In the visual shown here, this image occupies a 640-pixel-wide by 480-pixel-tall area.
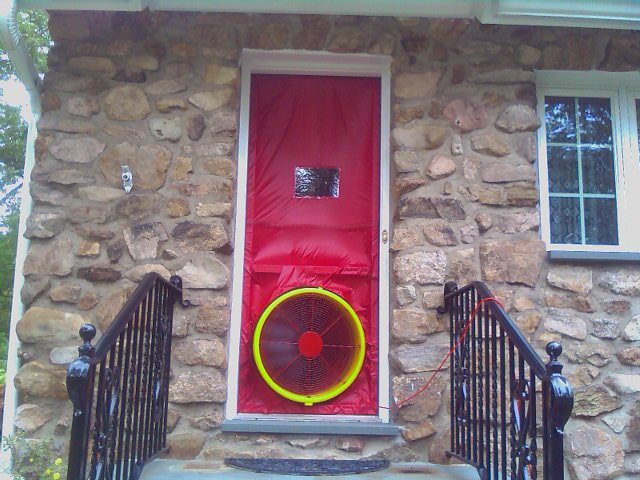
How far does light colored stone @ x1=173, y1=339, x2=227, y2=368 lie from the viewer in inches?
120

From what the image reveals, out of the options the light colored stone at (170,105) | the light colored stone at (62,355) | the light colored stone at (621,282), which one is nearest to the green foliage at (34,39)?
the light colored stone at (170,105)

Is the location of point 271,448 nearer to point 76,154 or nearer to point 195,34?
point 76,154

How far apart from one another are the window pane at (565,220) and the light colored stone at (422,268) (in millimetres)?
686

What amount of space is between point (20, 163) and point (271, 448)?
905 centimetres

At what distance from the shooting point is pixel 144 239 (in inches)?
124

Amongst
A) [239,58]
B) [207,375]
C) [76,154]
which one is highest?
[239,58]

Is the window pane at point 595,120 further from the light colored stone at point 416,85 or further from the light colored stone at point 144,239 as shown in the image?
the light colored stone at point 144,239

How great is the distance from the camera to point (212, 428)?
302 cm

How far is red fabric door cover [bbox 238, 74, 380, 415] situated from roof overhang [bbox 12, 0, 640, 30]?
1.76ft

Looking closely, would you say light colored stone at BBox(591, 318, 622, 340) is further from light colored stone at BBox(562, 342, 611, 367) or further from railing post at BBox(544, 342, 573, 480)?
railing post at BBox(544, 342, 573, 480)

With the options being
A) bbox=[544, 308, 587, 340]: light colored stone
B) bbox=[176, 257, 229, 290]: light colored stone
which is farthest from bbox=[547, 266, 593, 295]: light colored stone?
bbox=[176, 257, 229, 290]: light colored stone

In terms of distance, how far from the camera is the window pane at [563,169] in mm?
3441

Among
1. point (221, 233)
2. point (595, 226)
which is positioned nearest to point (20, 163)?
point (221, 233)

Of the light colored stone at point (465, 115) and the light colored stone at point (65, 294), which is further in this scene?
the light colored stone at point (465, 115)
